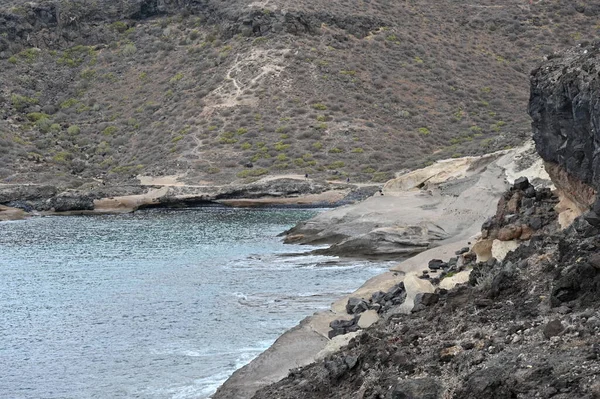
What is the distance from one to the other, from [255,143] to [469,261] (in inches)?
2496

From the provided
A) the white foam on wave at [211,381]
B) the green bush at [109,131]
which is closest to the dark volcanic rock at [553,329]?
the white foam on wave at [211,381]

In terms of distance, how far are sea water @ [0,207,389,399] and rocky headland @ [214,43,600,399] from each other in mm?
2691

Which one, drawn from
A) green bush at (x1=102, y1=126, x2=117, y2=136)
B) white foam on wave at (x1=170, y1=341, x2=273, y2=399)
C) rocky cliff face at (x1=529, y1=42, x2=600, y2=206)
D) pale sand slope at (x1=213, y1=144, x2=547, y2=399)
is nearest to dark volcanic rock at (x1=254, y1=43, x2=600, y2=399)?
rocky cliff face at (x1=529, y1=42, x2=600, y2=206)

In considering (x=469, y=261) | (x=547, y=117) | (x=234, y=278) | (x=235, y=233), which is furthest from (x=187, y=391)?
(x=235, y=233)

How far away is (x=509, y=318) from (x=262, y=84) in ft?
276

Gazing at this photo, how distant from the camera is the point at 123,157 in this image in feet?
304

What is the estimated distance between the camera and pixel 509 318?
1238 cm

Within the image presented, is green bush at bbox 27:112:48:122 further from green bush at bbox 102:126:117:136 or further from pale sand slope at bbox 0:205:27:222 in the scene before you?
pale sand slope at bbox 0:205:27:222

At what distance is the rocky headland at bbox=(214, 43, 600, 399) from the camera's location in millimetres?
10289

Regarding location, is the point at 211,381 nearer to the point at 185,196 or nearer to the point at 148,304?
the point at 148,304

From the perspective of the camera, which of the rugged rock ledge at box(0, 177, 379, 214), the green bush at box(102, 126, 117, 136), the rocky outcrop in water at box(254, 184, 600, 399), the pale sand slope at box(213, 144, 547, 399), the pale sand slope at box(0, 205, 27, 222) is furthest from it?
the green bush at box(102, 126, 117, 136)

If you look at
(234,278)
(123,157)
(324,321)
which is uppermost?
(324,321)

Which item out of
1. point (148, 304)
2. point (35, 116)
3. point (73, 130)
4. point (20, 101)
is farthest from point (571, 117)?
point (20, 101)

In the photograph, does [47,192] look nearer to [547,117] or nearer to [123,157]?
[123,157]
